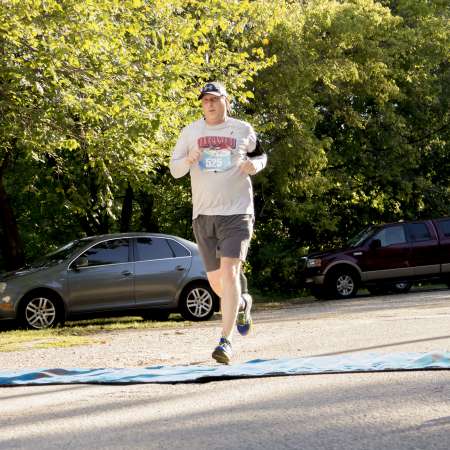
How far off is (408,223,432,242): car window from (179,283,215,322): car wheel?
877 centimetres

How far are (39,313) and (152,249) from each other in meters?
2.15

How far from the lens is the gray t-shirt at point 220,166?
7.27 m

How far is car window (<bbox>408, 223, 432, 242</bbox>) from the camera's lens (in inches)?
914

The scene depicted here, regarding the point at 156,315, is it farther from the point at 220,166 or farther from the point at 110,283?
the point at 220,166

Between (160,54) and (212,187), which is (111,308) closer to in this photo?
(160,54)

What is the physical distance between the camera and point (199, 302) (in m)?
15.8

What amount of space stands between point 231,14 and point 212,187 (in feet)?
38.0

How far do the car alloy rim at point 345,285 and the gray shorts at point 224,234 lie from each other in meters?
15.5

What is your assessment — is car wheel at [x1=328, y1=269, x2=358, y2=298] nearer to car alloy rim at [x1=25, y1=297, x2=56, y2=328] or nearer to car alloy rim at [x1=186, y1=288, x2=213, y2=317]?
car alloy rim at [x1=186, y1=288, x2=213, y2=317]

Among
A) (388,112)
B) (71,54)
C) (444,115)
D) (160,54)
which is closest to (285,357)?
(71,54)

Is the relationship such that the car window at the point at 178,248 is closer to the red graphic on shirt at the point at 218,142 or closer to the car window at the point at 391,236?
the car window at the point at 391,236

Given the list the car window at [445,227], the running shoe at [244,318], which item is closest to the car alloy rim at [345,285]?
the car window at [445,227]

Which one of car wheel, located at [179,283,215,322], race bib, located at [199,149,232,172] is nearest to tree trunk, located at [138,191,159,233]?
car wheel, located at [179,283,215,322]

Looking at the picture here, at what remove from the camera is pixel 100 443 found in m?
4.34
